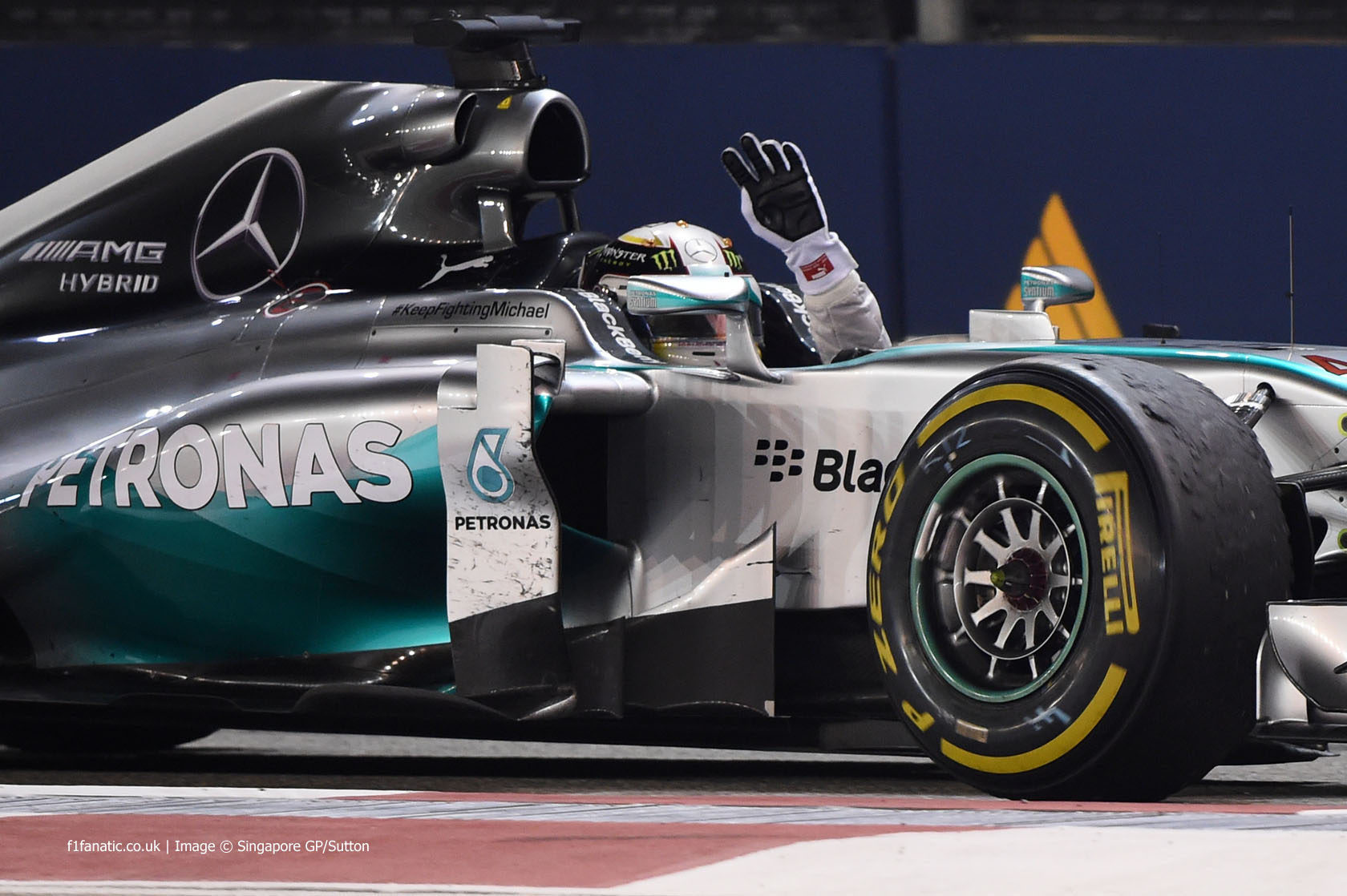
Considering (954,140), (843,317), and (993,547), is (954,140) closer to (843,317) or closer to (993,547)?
(843,317)

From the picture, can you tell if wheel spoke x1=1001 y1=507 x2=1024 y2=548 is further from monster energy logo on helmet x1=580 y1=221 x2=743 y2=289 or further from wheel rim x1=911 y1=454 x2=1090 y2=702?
monster energy logo on helmet x1=580 y1=221 x2=743 y2=289

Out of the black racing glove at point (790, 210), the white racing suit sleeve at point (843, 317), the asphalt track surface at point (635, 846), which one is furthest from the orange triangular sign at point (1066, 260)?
the asphalt track surface at point (635, 846)

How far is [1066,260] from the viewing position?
897cm

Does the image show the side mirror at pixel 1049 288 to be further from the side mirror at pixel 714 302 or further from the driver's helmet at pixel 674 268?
the side mirror at pixel 714 302

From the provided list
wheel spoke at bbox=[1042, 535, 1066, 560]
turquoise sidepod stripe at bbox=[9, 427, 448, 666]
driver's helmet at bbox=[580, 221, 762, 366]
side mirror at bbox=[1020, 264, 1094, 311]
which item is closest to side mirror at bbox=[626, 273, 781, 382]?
driver's helmet at bbox=[580, 221, 762, 366]

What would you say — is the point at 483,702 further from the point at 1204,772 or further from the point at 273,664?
the point at 1204,772

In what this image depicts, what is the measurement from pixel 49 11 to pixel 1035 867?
A: 31.6ft

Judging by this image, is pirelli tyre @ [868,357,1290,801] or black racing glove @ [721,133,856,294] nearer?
pirelli tyre @ [868,357,1290,801]

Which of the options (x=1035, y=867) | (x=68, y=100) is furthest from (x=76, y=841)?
(x=68, y=100)

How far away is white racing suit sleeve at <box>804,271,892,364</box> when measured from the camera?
5.52 meters

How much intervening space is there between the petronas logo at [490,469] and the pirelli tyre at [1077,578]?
88cm

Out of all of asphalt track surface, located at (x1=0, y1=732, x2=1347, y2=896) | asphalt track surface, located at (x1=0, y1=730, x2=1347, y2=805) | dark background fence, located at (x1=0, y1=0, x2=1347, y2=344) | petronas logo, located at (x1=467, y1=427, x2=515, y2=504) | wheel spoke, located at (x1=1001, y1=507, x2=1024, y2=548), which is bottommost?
asphalt track surface, located at (x1=0, y1=730, x2=1347, y2=805)

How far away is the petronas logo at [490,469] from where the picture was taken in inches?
179

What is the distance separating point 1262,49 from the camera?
355 inches
